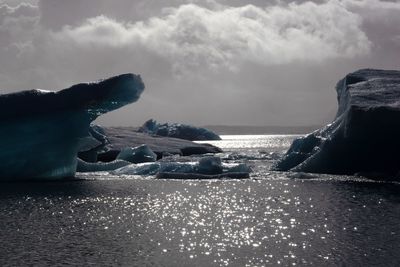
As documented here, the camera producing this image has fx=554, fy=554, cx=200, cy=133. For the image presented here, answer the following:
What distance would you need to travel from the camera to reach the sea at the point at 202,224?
12.1 metres

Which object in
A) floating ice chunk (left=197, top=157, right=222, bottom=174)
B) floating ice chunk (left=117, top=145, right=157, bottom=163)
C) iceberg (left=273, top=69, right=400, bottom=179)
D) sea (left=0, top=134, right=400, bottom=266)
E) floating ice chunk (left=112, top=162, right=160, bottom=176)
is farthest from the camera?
floating ice chunk (left=117, top=145, right=157, bottom=163)

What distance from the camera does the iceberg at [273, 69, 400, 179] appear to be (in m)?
25.8

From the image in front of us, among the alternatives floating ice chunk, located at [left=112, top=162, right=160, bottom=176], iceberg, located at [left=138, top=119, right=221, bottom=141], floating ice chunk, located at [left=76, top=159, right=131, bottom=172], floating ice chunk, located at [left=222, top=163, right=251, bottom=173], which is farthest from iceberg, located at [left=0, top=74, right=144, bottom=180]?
iceberg, located at [left=138, top=119, right=221, bottom=141]

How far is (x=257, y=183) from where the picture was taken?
2547 cm

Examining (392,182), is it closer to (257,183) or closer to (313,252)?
(257,183)

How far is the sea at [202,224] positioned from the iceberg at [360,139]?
2.16m

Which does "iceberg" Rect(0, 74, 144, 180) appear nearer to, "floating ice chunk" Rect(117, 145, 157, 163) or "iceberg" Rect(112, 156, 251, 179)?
"iceberg" Rect(112, 156, 251, 179)

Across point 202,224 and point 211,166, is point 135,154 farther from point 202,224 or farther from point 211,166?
point 202,224

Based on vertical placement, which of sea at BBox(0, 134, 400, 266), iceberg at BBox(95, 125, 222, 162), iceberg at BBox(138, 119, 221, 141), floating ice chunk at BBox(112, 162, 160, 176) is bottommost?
sea at BBox(0, 134, 400, 266)

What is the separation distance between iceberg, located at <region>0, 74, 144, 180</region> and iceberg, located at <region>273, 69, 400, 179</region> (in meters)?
9.80

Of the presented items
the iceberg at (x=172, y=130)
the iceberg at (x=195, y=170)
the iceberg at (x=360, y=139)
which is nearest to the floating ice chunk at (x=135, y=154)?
the iceberg at (x=195, y=170)

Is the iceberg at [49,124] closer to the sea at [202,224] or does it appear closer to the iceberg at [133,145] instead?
the sea at [202,224]

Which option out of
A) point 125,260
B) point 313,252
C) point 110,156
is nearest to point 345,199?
point 313,252

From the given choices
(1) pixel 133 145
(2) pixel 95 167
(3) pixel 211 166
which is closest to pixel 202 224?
(3) pixel 211 166
